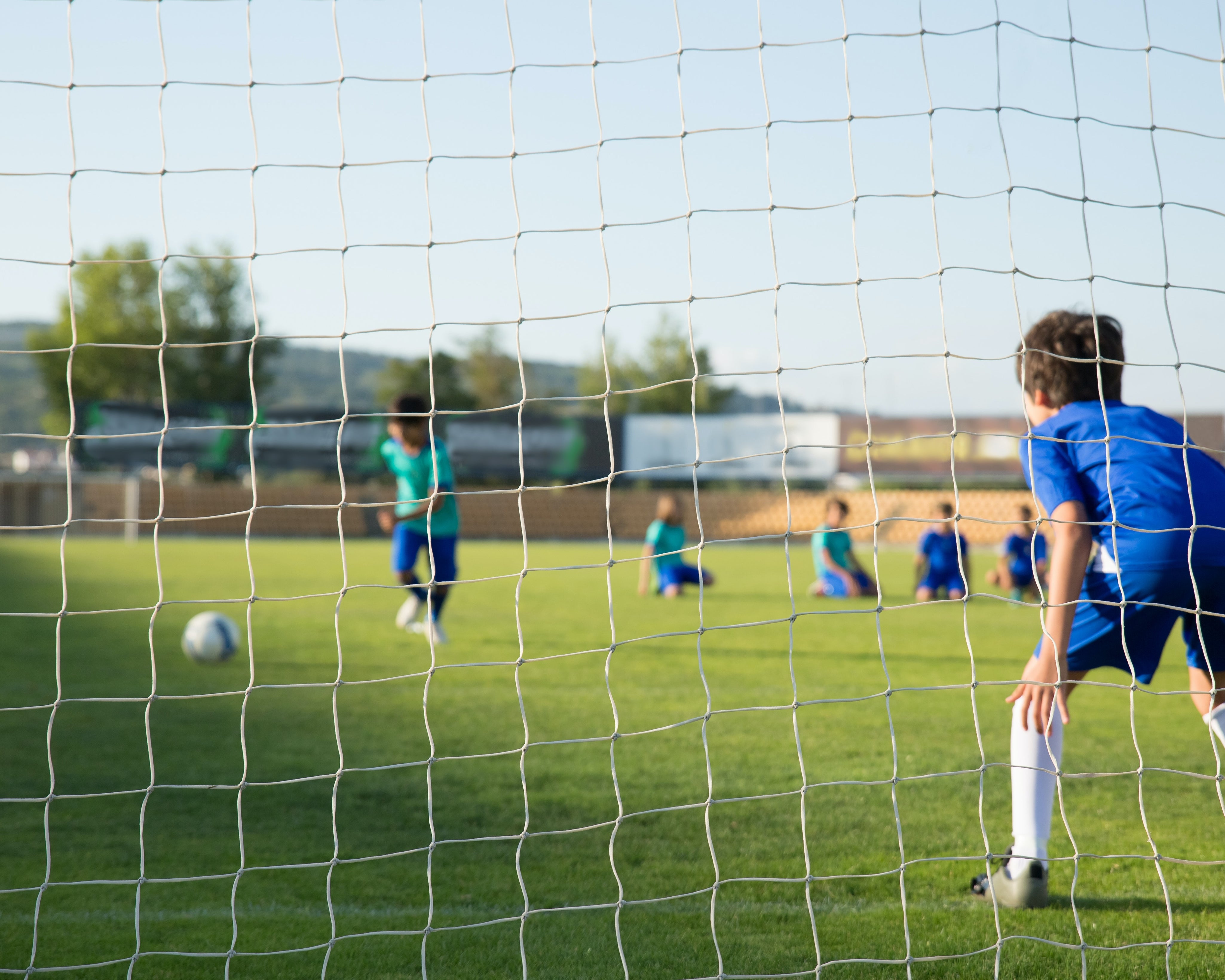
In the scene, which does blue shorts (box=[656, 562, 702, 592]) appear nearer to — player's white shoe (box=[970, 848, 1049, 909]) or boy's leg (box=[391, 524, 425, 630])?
boy's leg (box=[391, 524, 425, 630])

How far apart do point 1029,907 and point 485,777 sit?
197 centimetres

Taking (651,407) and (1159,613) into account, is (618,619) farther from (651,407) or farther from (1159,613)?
(651,407)

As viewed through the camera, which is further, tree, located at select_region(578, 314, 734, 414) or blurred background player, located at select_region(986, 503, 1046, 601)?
tree, located at select_region(578, 314, 734, 414)

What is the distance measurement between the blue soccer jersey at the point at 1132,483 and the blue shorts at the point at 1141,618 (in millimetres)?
32

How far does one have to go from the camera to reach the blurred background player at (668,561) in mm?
11617

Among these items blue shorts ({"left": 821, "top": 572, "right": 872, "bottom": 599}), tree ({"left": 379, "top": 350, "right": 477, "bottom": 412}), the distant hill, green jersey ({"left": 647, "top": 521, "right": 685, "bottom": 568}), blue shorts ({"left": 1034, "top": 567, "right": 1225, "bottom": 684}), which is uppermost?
the distant hill

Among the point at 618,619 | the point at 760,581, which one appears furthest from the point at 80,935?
the point at 760,581

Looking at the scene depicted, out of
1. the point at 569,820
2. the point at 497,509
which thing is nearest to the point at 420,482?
the point at 569,820

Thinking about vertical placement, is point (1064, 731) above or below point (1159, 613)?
below

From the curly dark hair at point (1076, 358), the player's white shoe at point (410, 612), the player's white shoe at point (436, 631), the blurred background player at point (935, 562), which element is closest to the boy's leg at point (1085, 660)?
the curly dark hair at point (1076, 358)

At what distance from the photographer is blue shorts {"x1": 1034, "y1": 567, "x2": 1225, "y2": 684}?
8.54 ft

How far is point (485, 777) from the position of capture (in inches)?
153

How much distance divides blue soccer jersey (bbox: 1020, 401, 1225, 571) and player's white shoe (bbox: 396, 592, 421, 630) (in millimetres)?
6122

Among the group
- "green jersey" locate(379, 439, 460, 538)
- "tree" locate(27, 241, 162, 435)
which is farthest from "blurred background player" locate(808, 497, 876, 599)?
"tree" locate(27, 241, 162, 435)
